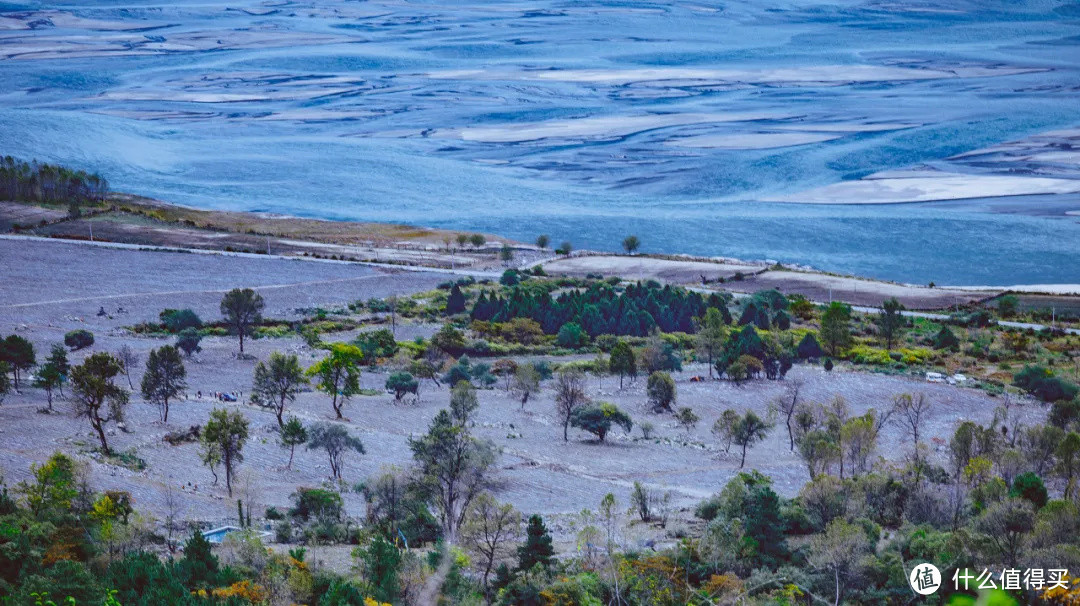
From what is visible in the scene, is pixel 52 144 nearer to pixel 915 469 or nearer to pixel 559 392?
pixel 559 392

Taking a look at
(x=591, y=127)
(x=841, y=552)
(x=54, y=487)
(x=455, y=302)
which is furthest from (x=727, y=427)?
(x=591, y=127)

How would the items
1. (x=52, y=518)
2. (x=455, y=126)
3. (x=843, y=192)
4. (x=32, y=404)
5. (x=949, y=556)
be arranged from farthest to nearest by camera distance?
(x=455, y=126) < (x=843, y=192) < (x=32, y=404) < (x=52, y=518) < (x=949, y=556)

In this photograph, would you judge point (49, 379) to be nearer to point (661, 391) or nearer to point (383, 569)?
point (661, 391)

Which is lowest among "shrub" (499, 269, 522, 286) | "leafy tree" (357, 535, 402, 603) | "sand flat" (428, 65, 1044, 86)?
"shrub" (499, 269, 522, 286)

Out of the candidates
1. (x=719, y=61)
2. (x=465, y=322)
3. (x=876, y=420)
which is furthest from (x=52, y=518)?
(x=719, y=61)

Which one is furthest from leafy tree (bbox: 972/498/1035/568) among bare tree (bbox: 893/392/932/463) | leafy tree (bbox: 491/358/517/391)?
leafy tree (bbox: 491/358/517/391)

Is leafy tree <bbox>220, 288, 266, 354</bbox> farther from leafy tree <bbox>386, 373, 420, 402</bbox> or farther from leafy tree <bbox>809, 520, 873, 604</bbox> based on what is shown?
leafy tree <bbox>809, 520, 873, 604</bbox>

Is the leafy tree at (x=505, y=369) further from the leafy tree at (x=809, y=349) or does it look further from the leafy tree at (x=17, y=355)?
the leafy tree at (x=17, y=355)
